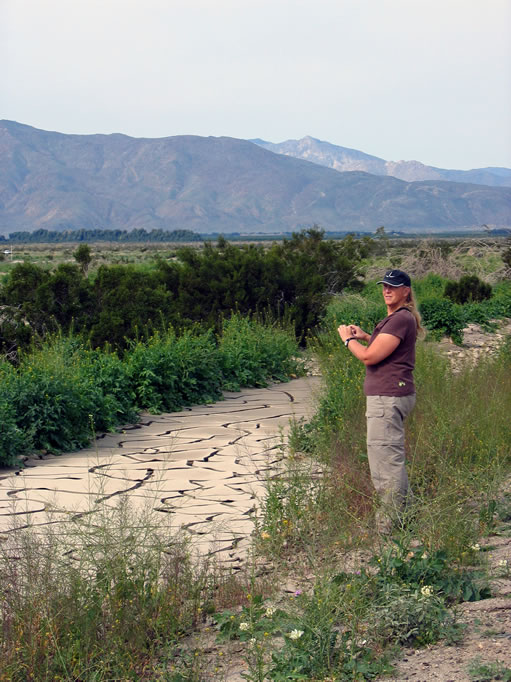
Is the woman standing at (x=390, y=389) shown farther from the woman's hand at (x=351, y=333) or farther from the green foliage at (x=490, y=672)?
the green foliage at (x=490, y=672)

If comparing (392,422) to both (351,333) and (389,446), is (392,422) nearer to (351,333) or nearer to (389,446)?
(389,446)

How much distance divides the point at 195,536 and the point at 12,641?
1907 mm

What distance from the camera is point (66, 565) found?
3756 mm

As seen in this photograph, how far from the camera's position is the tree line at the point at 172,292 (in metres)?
12.0

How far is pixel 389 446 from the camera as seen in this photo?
4746 millimetres

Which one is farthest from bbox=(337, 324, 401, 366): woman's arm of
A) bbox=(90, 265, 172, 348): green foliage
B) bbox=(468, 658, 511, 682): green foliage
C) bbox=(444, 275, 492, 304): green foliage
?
bbox=(444, 275, 492, 304): green foliage

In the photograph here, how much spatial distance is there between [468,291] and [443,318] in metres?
4.76

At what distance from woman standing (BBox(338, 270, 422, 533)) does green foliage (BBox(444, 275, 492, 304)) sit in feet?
53.6

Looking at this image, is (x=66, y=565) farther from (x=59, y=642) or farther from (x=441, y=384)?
(x=441, y=384)

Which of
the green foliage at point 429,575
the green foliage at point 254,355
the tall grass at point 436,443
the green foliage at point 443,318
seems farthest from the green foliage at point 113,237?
the green foliage at point 429,575

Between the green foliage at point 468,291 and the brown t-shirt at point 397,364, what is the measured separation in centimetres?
1633

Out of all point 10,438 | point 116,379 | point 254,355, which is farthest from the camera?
point 254,355

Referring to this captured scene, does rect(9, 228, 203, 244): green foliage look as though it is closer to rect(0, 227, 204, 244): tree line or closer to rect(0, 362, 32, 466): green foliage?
rect(0, 227, 204, 244): tree line

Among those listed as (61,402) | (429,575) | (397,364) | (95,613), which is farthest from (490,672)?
(61,402)
